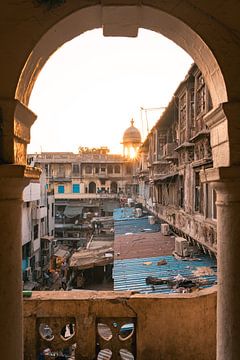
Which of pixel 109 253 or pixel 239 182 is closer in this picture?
pixel 239 182

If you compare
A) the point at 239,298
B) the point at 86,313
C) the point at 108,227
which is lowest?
the point at 108,227

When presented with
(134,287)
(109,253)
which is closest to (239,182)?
(134,287)

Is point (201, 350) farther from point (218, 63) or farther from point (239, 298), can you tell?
point (218, 63)

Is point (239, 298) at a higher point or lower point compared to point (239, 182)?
lower

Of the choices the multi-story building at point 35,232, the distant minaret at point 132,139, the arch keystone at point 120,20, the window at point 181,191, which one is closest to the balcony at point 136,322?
the arch keystone at point 120,20

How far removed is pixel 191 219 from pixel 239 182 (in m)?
11.2

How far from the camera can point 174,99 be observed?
17.6 metres

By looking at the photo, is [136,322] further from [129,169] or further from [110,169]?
[129,169]

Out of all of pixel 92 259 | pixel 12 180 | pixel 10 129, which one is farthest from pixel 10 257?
pixel 92 259

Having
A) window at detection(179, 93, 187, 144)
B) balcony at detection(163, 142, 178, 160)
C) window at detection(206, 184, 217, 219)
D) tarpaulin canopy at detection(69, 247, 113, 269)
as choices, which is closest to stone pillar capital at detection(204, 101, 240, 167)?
window at detection(206, 184, 217, 219)

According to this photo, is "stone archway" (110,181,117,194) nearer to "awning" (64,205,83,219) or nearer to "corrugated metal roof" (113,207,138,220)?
"awning" (64,205,83,219)

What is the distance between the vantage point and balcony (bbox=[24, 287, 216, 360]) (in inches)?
179

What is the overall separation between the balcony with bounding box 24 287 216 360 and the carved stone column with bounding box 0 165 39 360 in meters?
1.86

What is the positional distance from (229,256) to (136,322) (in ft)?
7.88
